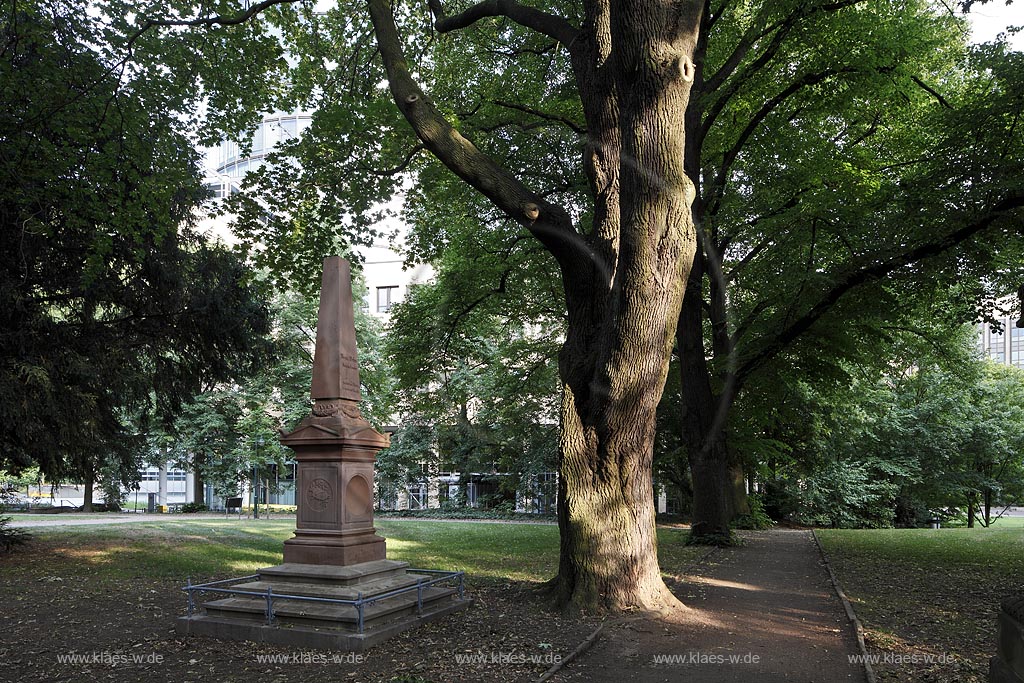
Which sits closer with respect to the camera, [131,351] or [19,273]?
[19,273]

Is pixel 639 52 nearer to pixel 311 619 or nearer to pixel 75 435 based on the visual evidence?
pixel 311 619

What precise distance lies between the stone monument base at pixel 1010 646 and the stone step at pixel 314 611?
6.18 metres

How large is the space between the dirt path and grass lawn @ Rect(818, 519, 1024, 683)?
0.45 metres

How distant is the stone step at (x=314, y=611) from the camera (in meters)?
8.61

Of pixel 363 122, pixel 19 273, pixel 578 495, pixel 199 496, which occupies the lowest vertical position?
pixel 199 496

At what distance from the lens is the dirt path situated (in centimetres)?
716

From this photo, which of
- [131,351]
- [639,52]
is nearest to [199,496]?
[131,351]

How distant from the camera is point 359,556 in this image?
33.1 ft

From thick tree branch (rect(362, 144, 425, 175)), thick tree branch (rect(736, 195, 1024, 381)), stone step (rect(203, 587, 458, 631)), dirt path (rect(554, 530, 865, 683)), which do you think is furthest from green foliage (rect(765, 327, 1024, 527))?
stone step (rect(203, 587, 458, 631))

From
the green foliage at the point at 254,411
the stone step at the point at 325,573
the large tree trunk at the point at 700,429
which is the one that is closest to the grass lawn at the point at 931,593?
the large tree trunk at the point at 700,429

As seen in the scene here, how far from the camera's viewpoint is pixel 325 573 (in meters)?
9.48

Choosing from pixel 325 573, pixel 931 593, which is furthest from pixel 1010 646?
pixel 931 593

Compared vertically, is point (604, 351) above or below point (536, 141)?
below

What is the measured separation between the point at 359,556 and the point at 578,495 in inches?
117
